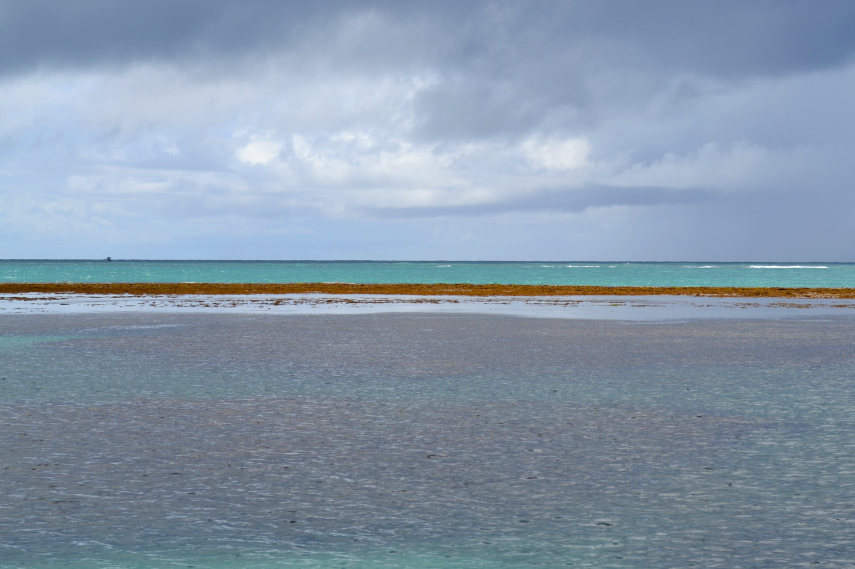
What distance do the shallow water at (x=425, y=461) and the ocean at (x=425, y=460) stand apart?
0.15 feet

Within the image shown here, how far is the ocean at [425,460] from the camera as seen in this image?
8898mm

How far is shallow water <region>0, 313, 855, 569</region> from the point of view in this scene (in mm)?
8922

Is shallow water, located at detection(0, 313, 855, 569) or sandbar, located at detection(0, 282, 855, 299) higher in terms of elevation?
sandbar, located at detection(0, 282, 855, 299)

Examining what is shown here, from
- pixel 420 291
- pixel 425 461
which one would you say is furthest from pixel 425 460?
pixel 420 291

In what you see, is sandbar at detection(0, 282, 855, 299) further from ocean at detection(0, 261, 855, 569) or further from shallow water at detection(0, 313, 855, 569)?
shallow water at detection(0, 313, 855, 569)

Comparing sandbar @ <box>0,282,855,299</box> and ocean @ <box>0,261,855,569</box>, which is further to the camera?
sandbar @ <box>0,282,855,299</box>

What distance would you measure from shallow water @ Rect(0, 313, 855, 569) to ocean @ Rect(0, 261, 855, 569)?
1.8 inches

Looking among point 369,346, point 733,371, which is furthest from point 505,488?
point 369,346

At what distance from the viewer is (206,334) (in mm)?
35656

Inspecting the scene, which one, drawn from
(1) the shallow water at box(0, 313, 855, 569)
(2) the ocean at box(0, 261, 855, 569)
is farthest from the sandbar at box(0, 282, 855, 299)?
(1) the shallow water at box(0, 313, 855, 569)

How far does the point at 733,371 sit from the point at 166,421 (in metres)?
14.8

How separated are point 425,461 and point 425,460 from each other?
70 millimetres

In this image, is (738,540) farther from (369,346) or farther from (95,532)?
(369,346)

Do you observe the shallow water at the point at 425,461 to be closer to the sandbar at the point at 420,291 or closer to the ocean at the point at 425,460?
the ocean at the point at 425,460
